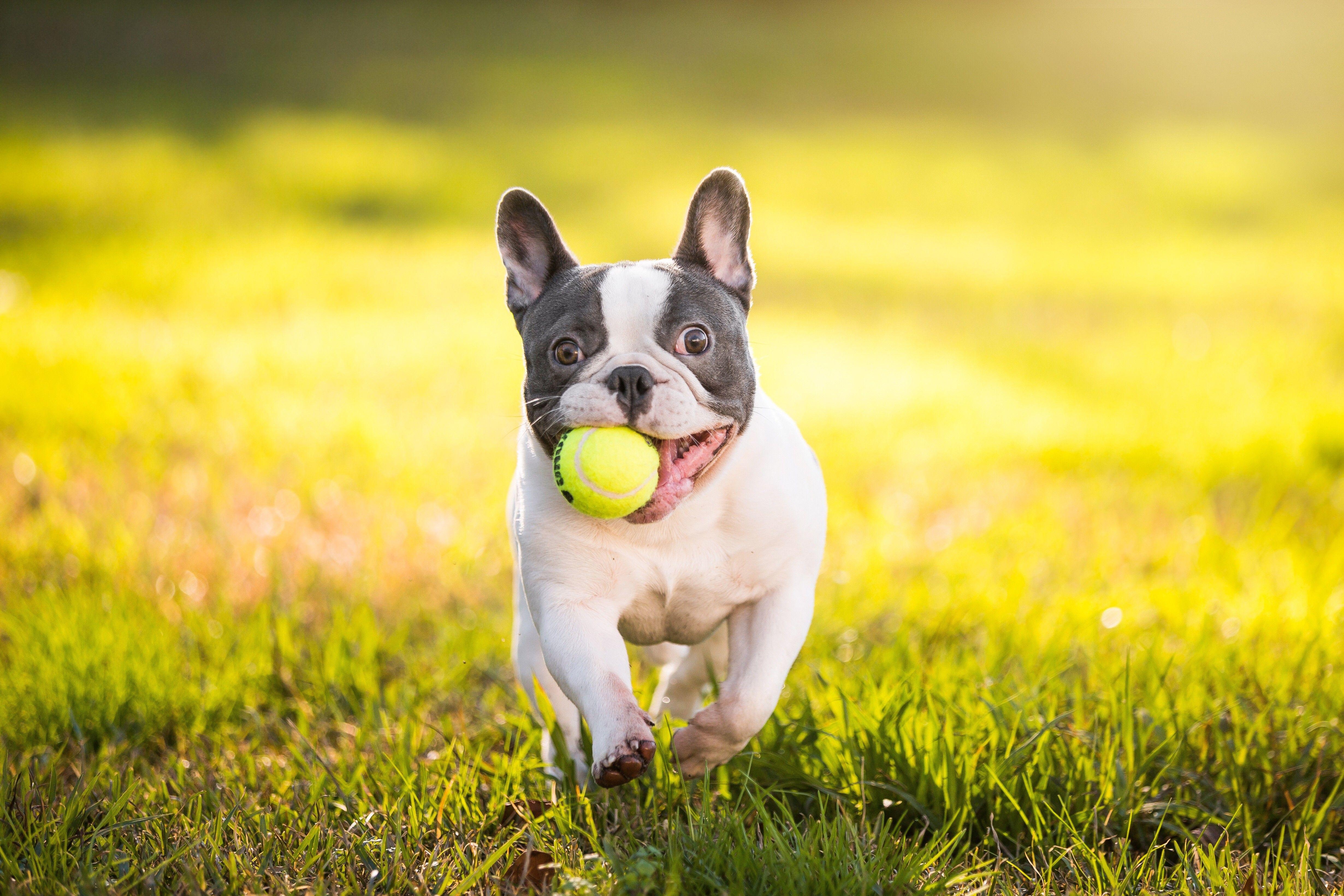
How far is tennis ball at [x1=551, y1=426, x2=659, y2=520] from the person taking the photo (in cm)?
268

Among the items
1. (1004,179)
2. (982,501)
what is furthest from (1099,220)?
(982,501)

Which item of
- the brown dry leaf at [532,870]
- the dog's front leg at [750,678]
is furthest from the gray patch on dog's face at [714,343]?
the brown dry leaf at [532,870]

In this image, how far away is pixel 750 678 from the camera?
281cm

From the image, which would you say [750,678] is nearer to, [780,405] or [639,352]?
[639,352]

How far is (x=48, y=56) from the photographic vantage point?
18.7 m

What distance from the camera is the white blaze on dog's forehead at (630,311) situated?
9.82 feet

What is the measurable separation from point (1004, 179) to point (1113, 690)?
12596mm

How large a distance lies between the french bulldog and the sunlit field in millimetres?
306

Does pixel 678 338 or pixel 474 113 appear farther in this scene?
pixel 474 113

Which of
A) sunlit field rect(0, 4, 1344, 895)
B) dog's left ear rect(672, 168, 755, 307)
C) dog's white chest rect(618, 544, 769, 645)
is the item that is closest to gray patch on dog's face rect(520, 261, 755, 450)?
dog's left ear rect(672, 168, 755, 307)

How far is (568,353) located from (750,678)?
3.14 feet

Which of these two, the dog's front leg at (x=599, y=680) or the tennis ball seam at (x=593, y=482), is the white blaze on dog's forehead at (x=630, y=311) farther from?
the dog's front leg at (x=599, y=680)

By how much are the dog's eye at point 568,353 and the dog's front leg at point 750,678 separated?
803 mm

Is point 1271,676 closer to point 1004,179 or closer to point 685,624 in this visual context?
point 685,624
